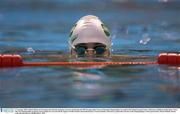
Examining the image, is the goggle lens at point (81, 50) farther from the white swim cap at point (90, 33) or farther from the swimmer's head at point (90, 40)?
Result: the white swim cap at point (90, 33)

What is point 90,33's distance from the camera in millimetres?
22031

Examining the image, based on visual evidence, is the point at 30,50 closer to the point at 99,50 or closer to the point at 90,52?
the point at 99,50

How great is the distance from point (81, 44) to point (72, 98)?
1117 centimetres

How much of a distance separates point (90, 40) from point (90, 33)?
0.42 m

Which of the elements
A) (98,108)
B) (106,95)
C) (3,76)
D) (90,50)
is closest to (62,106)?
(98,108)

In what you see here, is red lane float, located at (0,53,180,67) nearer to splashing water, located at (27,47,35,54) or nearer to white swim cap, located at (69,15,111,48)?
white swim cap, located at (69,15,111,48)

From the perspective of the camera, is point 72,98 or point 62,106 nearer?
point 62,106

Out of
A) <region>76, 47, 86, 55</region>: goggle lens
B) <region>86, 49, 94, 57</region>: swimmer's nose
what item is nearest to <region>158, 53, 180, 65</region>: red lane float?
<region>86, 49, 94, 57</region>: swimmer's nose

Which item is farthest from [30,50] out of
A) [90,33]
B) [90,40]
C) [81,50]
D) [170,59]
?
[170,59]

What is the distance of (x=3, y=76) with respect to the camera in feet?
50.6

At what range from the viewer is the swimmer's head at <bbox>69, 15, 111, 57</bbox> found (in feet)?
72.1

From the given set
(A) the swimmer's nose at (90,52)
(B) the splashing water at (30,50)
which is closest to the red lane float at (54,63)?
(A) the swimmer's nose at (90,52)

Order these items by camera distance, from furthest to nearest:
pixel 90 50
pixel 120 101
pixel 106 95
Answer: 1. pixel 90 50
2. pixel 106 95
3. pixel 120 101

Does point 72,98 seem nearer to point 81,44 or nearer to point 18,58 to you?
point 18,58
